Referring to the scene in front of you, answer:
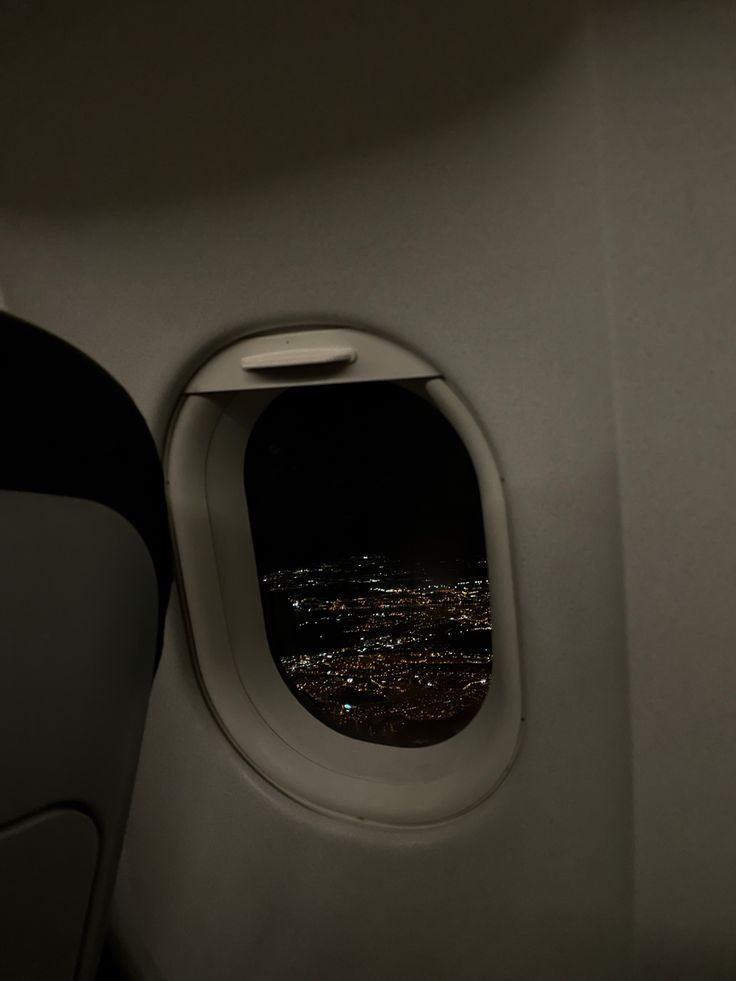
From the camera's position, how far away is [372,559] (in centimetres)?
180

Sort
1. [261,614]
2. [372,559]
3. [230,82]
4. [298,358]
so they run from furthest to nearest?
1. [261,614]
2. [372,559]
3. [298,358]
4. [230,82]

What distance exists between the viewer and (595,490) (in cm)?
135

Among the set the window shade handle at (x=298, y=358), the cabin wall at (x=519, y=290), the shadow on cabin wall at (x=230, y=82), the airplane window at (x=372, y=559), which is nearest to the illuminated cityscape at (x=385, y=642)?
the airplane window at (x=372, y=559)

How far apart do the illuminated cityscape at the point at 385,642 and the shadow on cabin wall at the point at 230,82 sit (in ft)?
2.79

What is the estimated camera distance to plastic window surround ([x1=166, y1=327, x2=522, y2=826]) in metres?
1.51

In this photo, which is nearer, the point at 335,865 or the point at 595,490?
the point at 595,490

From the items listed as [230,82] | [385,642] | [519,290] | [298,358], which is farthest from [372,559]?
[230,82]

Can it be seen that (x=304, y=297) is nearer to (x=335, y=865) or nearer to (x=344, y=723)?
(x=344, y=723)

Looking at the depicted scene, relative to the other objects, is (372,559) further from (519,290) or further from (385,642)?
(519,290)

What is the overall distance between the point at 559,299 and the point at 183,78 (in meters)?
0.69

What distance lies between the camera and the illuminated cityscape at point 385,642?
70.8 inches

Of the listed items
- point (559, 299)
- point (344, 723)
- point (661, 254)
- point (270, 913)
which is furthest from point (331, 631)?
point (661, 254)

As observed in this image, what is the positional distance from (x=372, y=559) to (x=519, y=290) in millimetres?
700

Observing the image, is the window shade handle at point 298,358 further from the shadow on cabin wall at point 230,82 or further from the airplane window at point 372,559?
the shadow on cabin wall at point 230,82
